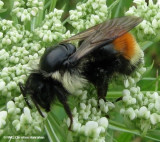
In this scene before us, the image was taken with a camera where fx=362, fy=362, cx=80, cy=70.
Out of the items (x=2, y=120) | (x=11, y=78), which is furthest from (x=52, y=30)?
(x=2, y=120)

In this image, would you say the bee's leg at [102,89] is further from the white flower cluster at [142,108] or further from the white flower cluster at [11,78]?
the white flower cluster at [11,78]

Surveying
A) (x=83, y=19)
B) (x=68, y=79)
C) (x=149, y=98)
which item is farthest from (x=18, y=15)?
(x=149, y=98)

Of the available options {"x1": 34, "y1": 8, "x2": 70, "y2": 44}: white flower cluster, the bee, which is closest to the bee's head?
the bee

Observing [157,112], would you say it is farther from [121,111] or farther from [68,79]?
[68,79]

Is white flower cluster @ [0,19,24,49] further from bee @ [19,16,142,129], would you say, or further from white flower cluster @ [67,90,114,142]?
white flower cluster @ [67,90,114,142]

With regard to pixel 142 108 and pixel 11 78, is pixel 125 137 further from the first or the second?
pixel 11 78

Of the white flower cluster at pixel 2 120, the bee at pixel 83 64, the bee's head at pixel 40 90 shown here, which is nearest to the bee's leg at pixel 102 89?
the bee at pixel 83 64
